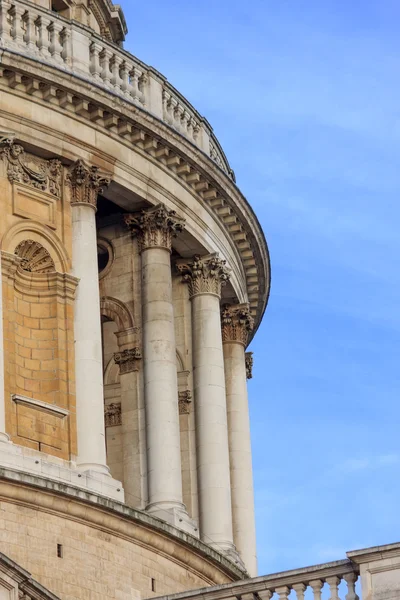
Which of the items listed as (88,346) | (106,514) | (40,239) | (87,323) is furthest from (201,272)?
(106,514)

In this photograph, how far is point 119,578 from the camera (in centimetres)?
4028

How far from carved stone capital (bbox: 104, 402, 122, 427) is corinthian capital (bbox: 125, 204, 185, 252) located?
10.6 ft

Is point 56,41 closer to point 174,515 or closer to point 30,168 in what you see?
point 30,168

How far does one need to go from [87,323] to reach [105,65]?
587 centimetres

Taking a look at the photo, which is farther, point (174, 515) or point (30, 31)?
point (30, 31)

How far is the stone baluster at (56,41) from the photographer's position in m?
44.4

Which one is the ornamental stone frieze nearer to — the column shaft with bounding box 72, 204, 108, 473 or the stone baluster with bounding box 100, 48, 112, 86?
the column shaft with bounding box 72, 204, 108, 473

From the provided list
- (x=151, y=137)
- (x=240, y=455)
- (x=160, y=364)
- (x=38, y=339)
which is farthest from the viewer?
(x=240, y=455)

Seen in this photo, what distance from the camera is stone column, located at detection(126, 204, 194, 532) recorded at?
43.8m

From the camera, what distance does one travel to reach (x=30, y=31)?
4434cm

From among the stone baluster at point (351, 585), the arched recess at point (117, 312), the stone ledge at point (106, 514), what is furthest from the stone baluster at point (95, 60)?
the stone baluster at point (351, 585)

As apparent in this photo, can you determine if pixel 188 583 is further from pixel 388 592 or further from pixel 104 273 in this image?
pixel 388 592

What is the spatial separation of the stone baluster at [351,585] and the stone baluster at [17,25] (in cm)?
1563

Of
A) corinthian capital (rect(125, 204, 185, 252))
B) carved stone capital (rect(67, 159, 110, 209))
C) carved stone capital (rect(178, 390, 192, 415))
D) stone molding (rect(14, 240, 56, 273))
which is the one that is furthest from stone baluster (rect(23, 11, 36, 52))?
carved stone capital (rect(178, 390, 192, 415))
